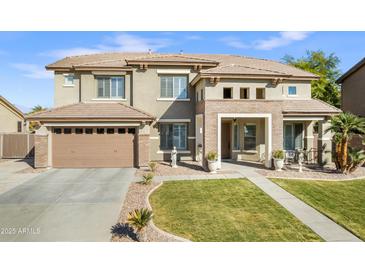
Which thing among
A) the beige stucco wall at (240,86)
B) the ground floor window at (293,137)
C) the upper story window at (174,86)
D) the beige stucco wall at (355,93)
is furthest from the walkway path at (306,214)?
the beige stucco wall at (355,93)

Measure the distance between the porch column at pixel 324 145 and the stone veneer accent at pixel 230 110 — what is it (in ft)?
12.8

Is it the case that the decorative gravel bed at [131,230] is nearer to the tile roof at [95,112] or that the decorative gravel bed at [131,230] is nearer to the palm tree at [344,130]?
the tile roof at [95,112]

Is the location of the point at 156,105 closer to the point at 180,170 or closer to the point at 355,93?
the point at 180,170

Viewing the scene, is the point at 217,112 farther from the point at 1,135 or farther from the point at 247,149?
the point at 1,135

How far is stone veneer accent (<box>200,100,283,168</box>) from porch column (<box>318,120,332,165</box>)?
3.92 m

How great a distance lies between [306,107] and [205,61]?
7878mm

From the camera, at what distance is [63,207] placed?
10305 mm

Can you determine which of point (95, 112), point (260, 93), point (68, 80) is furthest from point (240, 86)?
point (68, 80)

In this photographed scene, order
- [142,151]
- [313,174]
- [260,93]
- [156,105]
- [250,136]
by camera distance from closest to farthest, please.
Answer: [313,174], [142,151], [260,93], [250,136], [156,105]

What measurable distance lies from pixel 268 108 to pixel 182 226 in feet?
35.6

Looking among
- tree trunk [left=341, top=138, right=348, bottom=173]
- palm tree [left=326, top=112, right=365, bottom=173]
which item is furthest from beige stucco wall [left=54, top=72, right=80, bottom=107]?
tree trunk [left=341, top=138, right=348, bottom=173]

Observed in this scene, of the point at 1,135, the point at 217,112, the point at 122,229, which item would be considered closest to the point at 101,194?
the point at 122,229

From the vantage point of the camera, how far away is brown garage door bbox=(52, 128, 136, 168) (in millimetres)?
18250

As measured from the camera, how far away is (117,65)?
20531 millimetres
